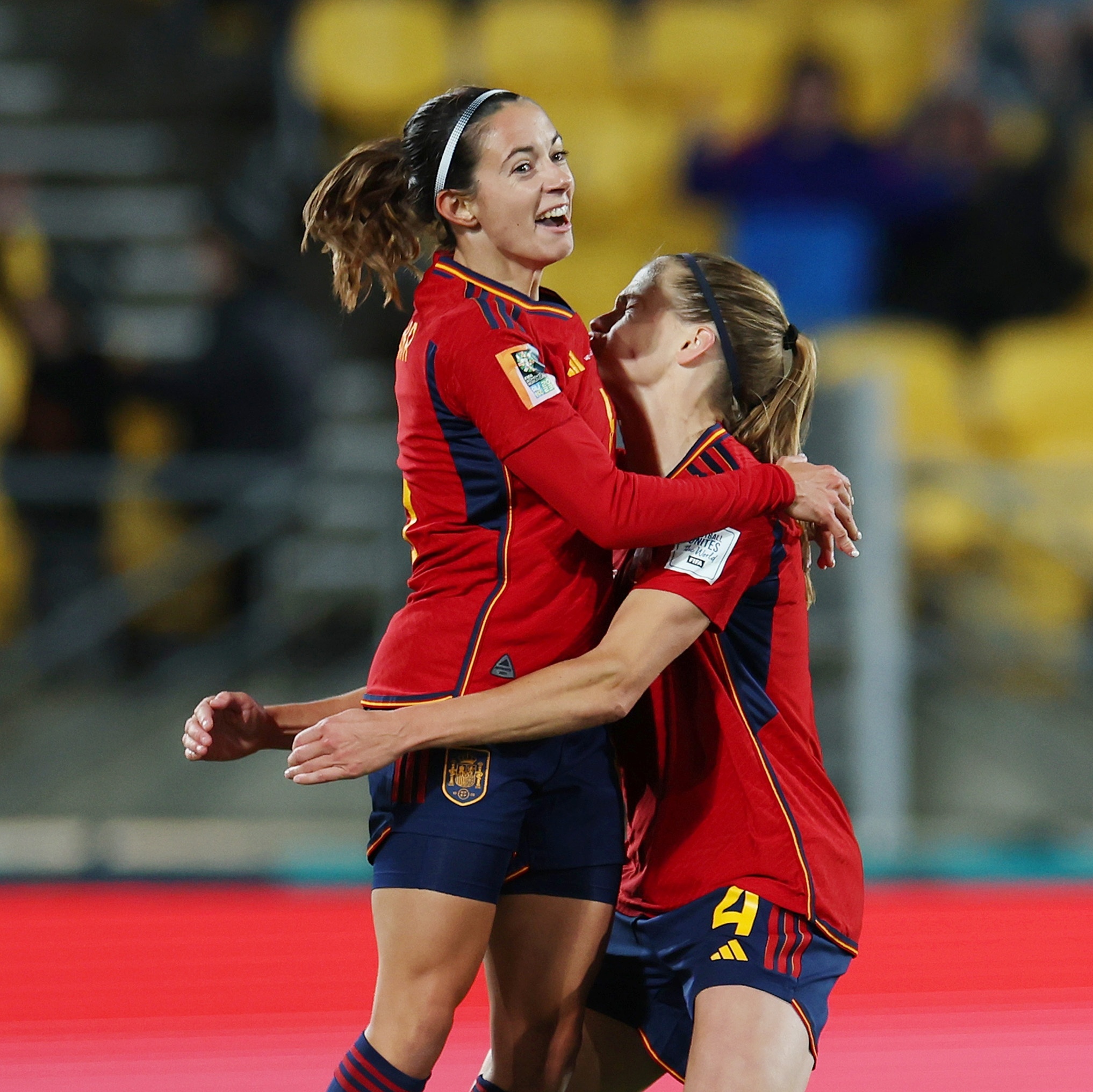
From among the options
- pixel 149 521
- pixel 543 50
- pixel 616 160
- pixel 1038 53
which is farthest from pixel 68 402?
pixel 1038 53

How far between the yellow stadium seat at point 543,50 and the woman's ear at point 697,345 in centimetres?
591

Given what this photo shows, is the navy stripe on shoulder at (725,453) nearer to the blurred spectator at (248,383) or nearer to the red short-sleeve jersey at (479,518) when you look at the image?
the red short-sleeve jersey at (479,518)

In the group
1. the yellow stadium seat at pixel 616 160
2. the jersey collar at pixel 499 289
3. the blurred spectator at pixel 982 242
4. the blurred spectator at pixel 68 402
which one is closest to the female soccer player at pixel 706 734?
the jersey collar at pixel 499 289

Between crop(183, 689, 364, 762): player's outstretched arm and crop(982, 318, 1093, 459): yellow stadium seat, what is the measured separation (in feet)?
15.9

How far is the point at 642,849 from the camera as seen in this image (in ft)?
8.12

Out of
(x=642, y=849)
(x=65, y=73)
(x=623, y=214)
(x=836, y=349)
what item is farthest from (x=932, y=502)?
(x=65, y=73)

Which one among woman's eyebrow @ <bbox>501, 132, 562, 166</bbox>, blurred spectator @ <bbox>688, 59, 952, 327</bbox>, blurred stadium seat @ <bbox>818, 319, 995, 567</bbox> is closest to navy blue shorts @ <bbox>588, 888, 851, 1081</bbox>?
woman's eyebrow @ <bbox>501, 132, 562, 166</bbox>

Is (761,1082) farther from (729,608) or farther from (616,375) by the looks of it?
(616,375)

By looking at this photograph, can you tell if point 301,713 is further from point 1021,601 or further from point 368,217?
point 1021,601

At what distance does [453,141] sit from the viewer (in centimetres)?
234

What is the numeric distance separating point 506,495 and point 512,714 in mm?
298

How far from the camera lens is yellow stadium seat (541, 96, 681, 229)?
25.0 feet

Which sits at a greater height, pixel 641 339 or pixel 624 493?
pixel 641 339

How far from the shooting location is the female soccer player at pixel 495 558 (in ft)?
7.18
